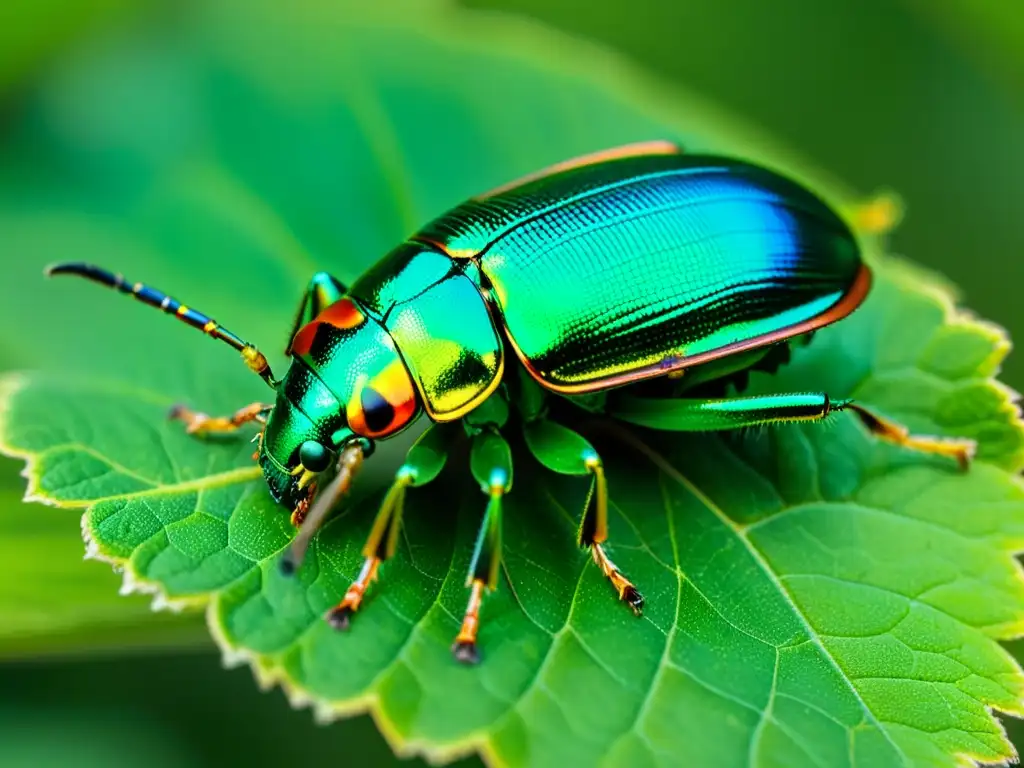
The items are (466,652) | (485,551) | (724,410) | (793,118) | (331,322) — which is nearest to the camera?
(466,652)

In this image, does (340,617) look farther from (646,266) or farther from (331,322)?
(646,266)

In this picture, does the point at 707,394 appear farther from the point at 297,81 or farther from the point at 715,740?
the point at 297,81

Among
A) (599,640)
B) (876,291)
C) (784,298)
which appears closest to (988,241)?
(876,291)

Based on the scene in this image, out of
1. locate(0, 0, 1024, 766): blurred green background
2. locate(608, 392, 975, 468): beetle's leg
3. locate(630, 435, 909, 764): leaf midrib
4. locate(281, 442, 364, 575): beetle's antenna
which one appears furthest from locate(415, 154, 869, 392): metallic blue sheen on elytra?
locate(0, 0, 1024, 766): blurred green background

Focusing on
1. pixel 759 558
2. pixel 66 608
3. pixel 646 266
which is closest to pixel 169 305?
pixel 66 608

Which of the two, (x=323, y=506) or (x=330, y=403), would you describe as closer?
(x=323, y=506)

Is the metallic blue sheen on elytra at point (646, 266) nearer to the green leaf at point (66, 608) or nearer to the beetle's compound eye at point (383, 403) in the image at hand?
the beetle's compound eye at point (383, 403)

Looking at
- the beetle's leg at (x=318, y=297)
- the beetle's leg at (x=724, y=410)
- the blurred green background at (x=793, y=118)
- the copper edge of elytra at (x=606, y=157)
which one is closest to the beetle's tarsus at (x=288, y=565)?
the beetle's leg at (x=318, y=297)
